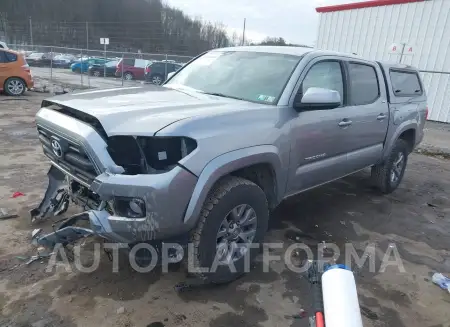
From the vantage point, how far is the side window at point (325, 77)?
3.43 meters

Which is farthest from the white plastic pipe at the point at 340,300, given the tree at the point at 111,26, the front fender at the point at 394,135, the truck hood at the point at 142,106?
the tree at the point at 111,26

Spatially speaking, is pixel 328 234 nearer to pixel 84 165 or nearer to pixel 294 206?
pixel 294 206

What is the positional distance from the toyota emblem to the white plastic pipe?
2.19 metres

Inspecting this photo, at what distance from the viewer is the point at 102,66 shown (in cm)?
2469

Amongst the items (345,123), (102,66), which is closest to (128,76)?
(102,66)

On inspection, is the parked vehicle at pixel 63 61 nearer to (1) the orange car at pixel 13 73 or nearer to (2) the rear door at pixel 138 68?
(2) the rear door at pixel 138 68

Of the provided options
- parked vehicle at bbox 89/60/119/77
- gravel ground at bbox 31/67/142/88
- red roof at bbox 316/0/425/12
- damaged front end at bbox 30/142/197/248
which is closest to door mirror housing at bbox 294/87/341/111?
damaged front end at bbox 30/142/197/248

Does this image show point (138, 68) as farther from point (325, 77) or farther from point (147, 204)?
point (147, 204)

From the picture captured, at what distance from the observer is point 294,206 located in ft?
15.3

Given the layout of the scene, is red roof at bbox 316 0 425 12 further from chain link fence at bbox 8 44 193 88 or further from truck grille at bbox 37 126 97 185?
truck grille at bbox 37 126 97 185

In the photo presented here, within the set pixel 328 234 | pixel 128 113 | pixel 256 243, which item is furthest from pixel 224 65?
pixel 328 234

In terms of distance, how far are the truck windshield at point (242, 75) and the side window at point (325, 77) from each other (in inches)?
7.7

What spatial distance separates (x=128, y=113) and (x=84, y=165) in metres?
0.48

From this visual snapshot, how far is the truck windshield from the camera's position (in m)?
3.27
